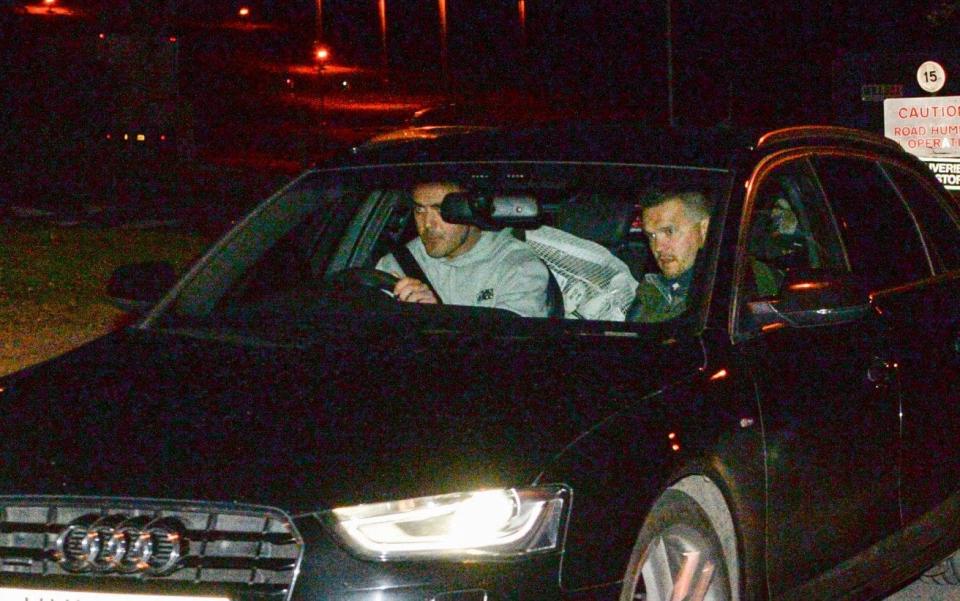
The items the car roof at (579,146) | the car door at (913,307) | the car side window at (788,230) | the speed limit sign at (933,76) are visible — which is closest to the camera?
the car roof at (579,146)

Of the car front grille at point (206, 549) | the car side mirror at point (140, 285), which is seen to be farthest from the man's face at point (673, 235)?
the car front grille at point (206, 549)

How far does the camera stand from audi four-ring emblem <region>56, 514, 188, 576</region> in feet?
11.9

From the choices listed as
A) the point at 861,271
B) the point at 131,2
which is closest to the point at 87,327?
the point at 861,271

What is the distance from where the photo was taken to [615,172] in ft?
16.9

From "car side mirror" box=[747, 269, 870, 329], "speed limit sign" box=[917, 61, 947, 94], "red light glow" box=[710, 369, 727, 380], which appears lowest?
"red light glow" box=[710, 369, 727, 380]

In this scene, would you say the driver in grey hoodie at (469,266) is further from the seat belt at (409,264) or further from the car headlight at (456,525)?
the car headlight at (456,525)

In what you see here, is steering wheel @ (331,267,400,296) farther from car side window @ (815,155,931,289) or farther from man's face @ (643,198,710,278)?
car side window @ (815,155,931,289)

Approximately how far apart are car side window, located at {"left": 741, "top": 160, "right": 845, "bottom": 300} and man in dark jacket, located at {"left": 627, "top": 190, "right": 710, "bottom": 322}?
167 mm

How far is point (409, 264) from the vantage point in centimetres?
593

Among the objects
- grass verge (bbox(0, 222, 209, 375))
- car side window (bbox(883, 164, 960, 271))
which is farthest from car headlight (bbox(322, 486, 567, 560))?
grass verge (bbox(0, 222, 209, 375))

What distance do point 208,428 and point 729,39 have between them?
3431 inches

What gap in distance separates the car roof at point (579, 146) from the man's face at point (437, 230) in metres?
0.16

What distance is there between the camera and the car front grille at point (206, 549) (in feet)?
11.8

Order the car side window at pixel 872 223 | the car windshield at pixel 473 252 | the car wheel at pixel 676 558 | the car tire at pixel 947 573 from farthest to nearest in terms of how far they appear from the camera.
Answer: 1. the car tire at pixel 947 573
2. the car side window at pixel 872 223
3. the car windshield at pixel 473 252
4. the car wheel at pixel 676 558
